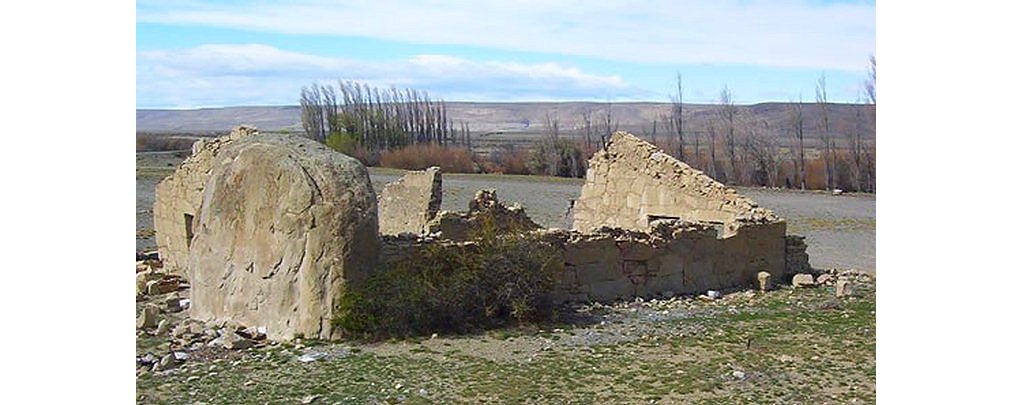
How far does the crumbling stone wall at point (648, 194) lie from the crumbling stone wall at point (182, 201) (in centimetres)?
581

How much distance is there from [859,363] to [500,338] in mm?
3541

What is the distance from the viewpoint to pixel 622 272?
43.1ft

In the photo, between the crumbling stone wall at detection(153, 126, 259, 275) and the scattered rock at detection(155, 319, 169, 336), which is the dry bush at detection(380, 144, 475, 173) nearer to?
the crumbling stone wall at detection(153, 126, 259, 275)

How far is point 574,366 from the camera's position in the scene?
30.8 ft

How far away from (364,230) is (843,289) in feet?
22.4

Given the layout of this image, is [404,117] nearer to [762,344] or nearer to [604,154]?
[604,154]

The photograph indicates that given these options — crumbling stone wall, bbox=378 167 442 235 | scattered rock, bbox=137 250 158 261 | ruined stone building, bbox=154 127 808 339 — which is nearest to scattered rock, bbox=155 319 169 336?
ruined stone building, bbox=154 127 808 339

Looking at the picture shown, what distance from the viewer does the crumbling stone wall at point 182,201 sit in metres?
14.4

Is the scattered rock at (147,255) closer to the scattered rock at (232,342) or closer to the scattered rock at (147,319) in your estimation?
the scattered rock at (147,319)

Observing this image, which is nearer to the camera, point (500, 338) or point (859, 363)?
point (859, 363)

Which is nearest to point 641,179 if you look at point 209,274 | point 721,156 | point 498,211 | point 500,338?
point 498,211

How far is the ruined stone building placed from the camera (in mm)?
10469

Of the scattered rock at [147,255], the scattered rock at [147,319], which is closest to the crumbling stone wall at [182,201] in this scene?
the scattered rock at [147,255]

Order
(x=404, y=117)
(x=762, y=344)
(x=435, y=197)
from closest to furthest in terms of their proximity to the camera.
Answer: (x=762, y=344), (x=435, y=197), (x=404, y=117)
